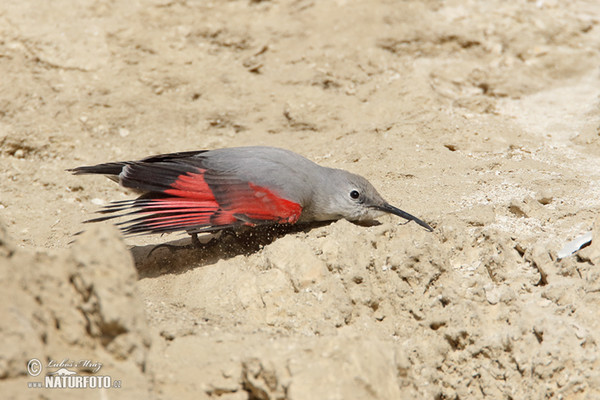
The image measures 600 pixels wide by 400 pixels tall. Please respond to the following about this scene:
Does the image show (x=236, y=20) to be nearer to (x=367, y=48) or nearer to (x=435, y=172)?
(x=367, y=48)

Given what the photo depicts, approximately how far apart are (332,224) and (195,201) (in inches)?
35.2

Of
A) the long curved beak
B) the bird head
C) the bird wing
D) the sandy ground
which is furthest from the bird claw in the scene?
the long curved beak

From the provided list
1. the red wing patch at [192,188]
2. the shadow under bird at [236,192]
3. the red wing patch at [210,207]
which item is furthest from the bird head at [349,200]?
the red wing patch at [192,188]

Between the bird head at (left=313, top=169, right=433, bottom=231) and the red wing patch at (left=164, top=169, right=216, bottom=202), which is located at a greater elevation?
the red wing patch at (left=164, top=169, right=216, bottom=202)

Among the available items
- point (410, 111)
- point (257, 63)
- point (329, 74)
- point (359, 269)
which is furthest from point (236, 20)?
point (359, 269)

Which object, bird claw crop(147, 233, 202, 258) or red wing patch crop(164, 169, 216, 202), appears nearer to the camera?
red wing patch crop(164, 169, 216, 202)

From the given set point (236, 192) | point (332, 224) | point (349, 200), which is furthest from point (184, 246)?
point (349, 200)

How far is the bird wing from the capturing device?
3756 mm

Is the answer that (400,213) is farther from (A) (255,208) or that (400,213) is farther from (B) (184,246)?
(B) (184,246)

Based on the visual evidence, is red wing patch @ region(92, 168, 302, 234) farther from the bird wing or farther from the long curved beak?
the long curved beak

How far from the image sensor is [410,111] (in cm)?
519

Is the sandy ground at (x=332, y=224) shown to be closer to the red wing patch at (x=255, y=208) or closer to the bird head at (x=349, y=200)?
the red wing patch at (x=255, y=208)

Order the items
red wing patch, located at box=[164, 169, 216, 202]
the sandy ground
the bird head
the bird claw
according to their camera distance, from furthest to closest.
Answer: the bird head, the bird claw, red wing patch, located at box=[164, 169, 216, 202], the sandy ground

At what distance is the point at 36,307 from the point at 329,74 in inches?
164
